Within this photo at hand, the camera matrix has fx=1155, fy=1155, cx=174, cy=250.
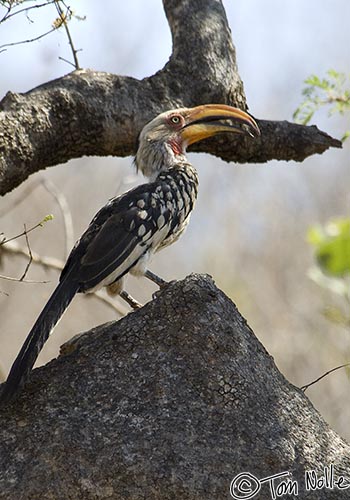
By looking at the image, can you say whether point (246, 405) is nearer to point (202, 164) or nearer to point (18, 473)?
point (18, 473)

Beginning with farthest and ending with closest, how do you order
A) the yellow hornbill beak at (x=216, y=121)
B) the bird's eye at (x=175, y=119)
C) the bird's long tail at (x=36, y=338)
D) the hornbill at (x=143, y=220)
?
the bird's eye at (x=175, y=119), the yellow hornbill beak at (x=216, y=121), the hornbill at (x=143, y=220), the bird's long tail at (x=36, y=338)

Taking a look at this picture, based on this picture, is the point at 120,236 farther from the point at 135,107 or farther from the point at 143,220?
the point at 135,107

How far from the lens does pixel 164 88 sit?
15.5ft

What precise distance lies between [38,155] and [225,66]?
0.99 metres

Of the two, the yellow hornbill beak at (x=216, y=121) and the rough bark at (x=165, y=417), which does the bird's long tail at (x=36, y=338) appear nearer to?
the rough bark at (x=165, y=417)

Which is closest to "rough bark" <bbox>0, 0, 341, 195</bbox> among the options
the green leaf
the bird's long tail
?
the bird's long tail

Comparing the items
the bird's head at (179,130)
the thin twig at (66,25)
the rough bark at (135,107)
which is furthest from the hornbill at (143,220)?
the thin twig at (66,25)

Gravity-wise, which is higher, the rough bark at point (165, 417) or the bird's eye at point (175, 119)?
the bird's eye at point (175, 119)

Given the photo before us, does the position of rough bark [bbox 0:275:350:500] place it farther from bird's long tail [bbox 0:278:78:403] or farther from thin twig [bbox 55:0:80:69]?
thin twig [bbox 55:0:80:69]

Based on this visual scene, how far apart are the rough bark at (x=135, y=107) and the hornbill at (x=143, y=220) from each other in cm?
10

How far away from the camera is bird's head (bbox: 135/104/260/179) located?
468cm

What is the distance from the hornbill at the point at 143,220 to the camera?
3861 mm

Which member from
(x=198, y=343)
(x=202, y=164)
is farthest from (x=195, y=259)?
(x=198, y=343)

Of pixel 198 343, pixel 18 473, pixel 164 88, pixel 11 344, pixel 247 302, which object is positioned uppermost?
pixel 247 302
